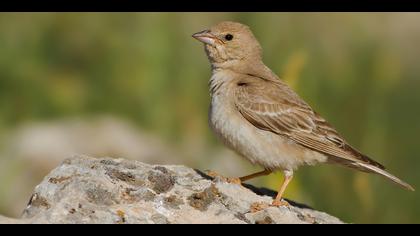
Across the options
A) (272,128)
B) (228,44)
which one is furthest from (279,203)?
(228,44)

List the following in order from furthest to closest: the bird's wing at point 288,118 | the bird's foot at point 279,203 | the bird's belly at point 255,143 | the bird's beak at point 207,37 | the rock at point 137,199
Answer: the bird's beak at point 207,37 → the bird's wing at point 288,118 → the bird's belly at point 255,143 → the bird's foot at point 279,203 → the rock at point 137,199

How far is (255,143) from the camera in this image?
8055mm

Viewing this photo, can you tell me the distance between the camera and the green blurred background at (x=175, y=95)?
992 centimetres

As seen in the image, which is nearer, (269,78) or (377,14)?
(269,78)

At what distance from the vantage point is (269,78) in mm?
8766

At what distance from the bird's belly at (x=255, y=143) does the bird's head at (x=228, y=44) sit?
71 centimetres

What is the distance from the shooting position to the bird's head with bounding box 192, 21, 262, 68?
891 cm

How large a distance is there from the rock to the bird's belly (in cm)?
70

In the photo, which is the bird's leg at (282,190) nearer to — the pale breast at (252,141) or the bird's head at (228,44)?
the pale breast at (252,141)

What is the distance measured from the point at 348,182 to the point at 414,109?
315 centimetres

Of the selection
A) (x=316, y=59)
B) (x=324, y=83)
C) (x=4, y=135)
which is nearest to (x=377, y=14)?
(x=316, y=59)

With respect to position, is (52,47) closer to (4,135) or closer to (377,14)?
(4,135)

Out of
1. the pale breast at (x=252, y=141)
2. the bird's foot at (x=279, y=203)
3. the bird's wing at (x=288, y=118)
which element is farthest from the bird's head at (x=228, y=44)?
the bird's foot at (x=279, y=203)
